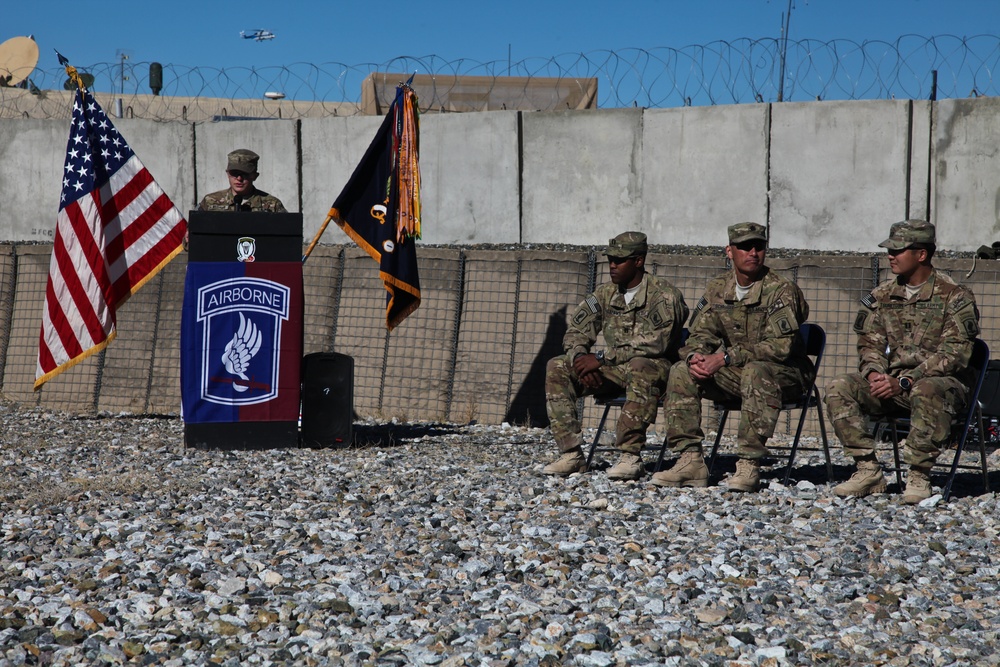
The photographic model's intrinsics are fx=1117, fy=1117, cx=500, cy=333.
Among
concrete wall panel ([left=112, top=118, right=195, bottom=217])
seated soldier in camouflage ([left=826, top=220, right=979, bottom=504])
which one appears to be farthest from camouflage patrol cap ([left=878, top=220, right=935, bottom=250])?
concrete wall panel ([left=112, top=118, right=195, bottom=217])

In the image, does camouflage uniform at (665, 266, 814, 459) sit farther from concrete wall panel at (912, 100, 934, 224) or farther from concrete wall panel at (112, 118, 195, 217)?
concrete wall panel at (112, 118, 195, 217)

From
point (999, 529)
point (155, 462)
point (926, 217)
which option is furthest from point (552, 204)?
point (999, 529)

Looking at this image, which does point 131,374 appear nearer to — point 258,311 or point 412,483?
point 258,311

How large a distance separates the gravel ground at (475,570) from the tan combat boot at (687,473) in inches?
9.8

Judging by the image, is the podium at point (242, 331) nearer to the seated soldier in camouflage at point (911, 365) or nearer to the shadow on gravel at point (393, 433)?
the shadow on gravel at point (393, 433)

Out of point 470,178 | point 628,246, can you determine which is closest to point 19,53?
point 470,178

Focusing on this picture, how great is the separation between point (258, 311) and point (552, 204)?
4211mm

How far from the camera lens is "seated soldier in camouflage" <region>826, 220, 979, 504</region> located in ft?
19.6

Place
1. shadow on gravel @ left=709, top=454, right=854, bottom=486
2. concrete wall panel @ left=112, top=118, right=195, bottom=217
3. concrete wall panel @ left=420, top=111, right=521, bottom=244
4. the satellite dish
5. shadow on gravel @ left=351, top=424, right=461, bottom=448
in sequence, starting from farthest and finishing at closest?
the satellite dish
concrete wall panel @ left=112, top=118, right=195, bottom=217
concrete wall panel @ left=420, top=111, right=521, bottom=244
shadow on gravel @ left=351, top=424, right=461, bottom=448
shadow on gravel @ left=709, top=454, right=854, bottom=486

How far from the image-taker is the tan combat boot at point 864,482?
6.20m

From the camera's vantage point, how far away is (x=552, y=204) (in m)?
11.4

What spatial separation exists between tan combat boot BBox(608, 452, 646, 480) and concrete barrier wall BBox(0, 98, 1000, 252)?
4.58 m

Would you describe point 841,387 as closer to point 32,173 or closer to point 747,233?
point 747,233

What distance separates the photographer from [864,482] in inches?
244
